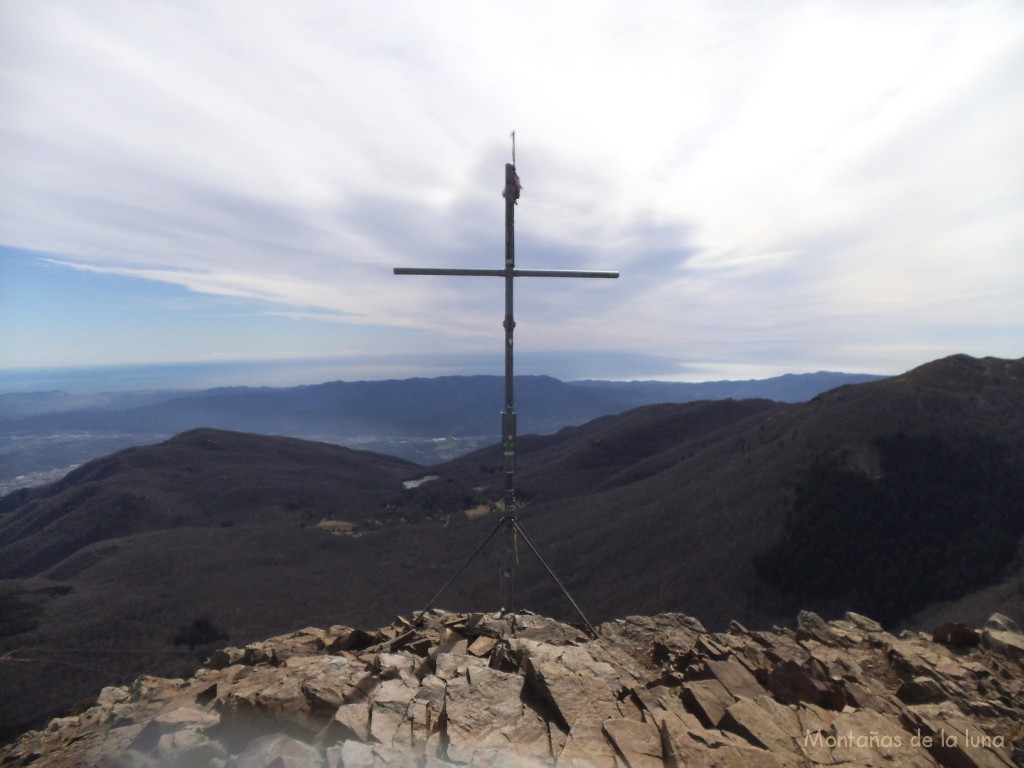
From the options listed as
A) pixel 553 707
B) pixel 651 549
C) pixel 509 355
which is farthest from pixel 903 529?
pixel 553 707

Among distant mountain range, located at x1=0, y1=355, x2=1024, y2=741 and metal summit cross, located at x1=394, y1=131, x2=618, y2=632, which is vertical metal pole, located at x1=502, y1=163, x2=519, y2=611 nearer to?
metal summit cross, located at x1=394, y1=131, x2=618, y2=632

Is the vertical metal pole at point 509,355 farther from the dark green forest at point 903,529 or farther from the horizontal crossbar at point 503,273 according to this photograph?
the dark green forest at point 903,529

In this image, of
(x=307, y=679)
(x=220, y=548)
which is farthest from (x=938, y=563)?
(x=220, y=548)

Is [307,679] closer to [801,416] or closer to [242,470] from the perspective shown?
[801,416]

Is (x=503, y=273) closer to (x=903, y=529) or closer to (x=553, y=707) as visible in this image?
(x=553, y=707)

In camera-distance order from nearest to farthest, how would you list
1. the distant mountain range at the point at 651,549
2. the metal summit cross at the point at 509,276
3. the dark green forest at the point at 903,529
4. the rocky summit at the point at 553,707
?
1. the rocky summit at the point at 553,707
2. the metal summit cross at the point at 509,276
3. the dark green forest at the point at 903,529
4. the distant mountain range at the point at 651,549

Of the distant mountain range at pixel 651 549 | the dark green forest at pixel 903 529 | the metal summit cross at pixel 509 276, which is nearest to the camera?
the metal summit cross at pixel 509 276

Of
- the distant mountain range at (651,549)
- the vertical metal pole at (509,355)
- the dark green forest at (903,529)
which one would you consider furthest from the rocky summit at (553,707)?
the dark green forest at (903,529)
